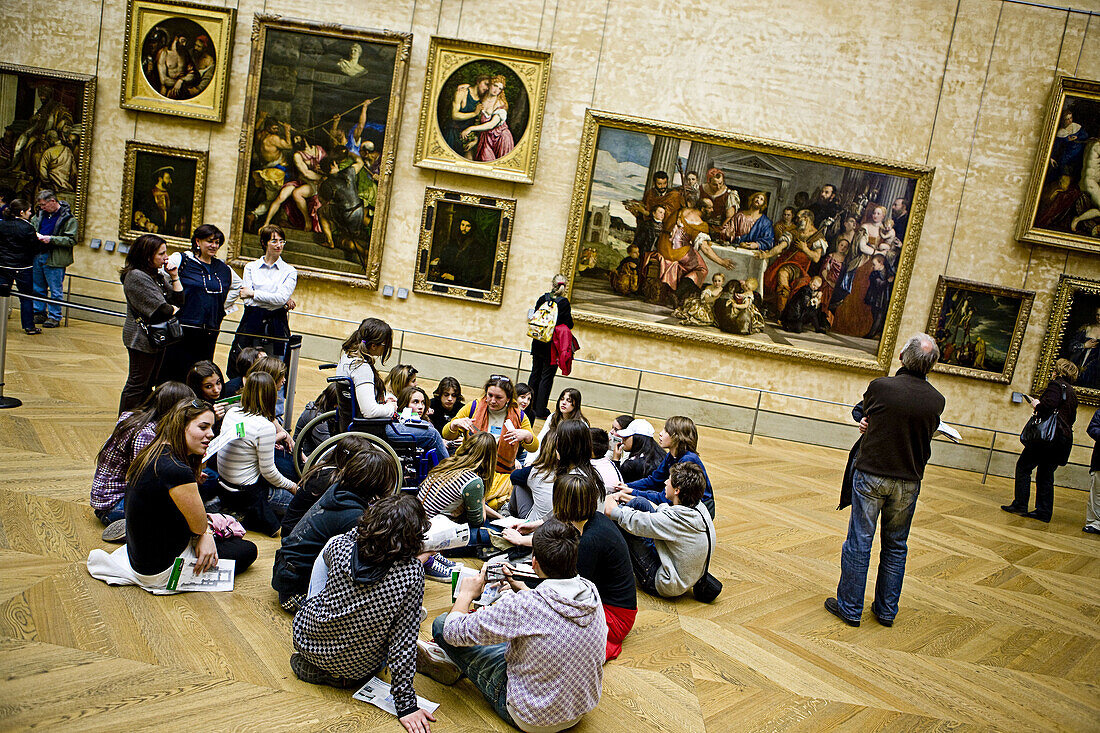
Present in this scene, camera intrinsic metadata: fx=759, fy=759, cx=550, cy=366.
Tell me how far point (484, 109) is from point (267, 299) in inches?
253

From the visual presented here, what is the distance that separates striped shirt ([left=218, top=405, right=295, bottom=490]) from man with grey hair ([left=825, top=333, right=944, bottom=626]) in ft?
14.4

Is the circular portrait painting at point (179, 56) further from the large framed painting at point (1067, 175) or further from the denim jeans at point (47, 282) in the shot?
the large framed painting at point (1067, 175)

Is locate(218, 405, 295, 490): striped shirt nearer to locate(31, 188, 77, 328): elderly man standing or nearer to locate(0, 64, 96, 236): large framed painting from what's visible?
locate(31, 188, 77, 328): elderly man standing

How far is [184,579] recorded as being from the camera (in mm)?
4715

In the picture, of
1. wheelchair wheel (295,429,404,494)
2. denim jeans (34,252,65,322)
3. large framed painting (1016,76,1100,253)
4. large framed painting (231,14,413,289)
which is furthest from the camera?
large framed painting (231,14,413,289)

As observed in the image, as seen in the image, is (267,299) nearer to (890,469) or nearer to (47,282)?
(890,469)

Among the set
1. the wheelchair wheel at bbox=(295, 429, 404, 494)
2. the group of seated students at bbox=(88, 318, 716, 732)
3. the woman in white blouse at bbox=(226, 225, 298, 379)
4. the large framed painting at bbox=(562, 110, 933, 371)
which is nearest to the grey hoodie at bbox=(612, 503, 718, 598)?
the group of seated students at bbox=(88, 318, 716, 732)

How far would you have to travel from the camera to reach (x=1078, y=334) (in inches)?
517

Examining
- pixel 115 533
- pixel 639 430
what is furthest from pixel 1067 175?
pixel 115 533

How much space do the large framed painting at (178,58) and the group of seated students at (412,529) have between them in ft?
28.6

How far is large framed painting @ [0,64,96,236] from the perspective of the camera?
43.1ft

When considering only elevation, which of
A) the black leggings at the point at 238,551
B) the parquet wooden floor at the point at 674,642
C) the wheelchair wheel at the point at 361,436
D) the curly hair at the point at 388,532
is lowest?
the parquet wooden floor at the point at 674,642

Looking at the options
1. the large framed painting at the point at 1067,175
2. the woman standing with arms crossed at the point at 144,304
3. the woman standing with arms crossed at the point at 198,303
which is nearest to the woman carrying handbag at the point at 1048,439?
the large framed painting at the point at 1067,175

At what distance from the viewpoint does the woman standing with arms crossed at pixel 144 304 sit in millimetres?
6480
